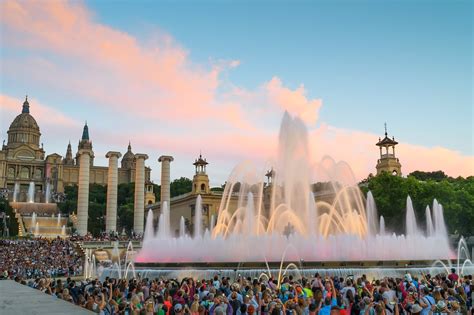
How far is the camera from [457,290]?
13.1m

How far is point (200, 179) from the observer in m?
96.1

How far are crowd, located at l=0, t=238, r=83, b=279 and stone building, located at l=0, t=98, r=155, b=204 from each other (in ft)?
314

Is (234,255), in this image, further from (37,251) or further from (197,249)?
(37,251)

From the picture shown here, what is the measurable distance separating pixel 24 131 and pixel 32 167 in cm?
1946

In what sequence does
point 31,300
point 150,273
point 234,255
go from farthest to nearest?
point 234,255 < point 150,273 < point 31,300

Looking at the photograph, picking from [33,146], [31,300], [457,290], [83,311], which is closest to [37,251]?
[31,300]

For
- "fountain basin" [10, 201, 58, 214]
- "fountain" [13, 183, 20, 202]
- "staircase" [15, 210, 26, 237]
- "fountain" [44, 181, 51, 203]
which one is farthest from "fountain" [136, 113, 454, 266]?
"fountain" [13, 183, 20, 202]

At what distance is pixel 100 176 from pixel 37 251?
468ft

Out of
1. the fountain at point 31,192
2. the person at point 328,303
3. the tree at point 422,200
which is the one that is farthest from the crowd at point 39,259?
the fountain at point 31,192

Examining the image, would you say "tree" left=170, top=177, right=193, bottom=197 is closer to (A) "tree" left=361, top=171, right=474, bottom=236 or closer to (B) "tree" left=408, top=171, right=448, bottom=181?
(B) "tree" left=408, top=171, right=448, bottom=181

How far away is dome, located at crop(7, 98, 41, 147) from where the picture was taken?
179500mm

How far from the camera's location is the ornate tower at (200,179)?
314 ft

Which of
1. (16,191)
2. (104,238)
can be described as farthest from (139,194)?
(16,191)

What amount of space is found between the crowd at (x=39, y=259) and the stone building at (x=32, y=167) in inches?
3773
